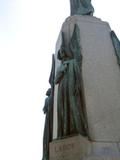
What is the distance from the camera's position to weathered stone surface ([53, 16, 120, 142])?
4758 mm

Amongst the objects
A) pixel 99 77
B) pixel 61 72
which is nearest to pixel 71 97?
pixel 61 72

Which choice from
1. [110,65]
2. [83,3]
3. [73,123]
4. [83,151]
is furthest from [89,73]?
[83,3]

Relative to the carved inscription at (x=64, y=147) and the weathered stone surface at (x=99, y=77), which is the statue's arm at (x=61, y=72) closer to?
the weathered stone surface at (x=99, y=77)

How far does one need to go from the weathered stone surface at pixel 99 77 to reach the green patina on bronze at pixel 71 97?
0.17 meters

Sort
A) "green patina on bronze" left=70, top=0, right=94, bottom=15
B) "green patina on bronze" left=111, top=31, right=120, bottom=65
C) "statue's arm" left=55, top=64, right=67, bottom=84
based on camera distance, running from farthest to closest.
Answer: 1. "green patina on bronze" left=70, top=0, right=94, bottom=15
2. "green patina on bronze" left=111, top=31, right=120, bottom=65
3. "statue's arm" left=55, top=64, right=67, bottom=84

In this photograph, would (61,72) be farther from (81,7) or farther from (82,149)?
(81,7)

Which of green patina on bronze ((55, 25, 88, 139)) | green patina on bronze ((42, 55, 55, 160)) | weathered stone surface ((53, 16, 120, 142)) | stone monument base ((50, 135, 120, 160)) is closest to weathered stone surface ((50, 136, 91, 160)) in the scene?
stone monument base ((50, 135, 120, 160))

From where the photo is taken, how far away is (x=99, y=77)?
214 inches

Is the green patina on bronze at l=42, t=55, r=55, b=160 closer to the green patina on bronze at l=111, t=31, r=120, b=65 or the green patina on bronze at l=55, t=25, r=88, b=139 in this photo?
the green patina on bronze at l=55, t=25, r=88, b=139

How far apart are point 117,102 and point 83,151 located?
1.43 m

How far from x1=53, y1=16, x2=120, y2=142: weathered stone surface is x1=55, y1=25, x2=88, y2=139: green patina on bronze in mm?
167

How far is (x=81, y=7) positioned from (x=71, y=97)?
3474 millimetres

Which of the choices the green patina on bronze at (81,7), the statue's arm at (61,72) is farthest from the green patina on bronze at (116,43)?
the statue's arm at (61,72)

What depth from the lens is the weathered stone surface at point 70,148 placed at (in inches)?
164
